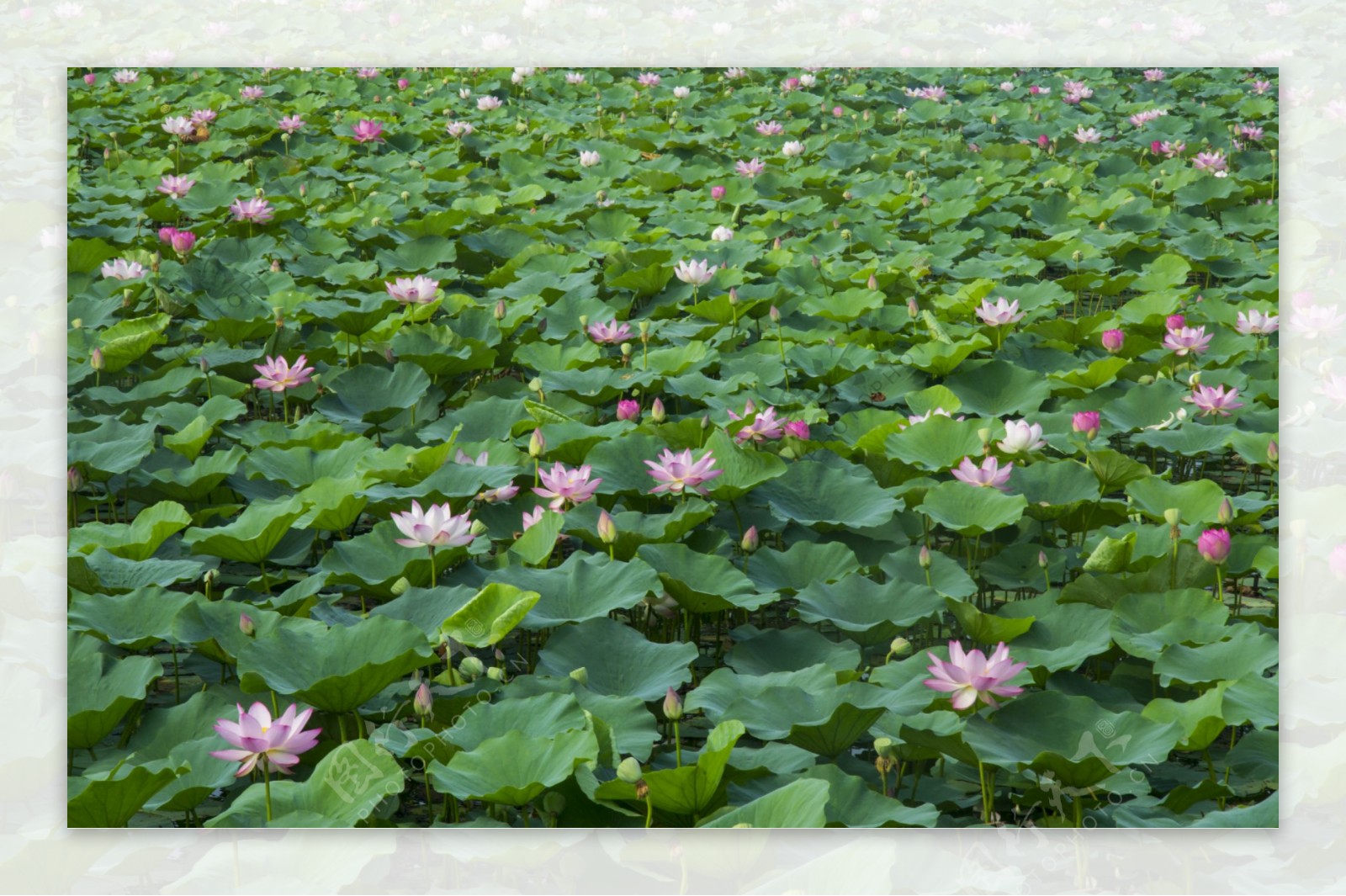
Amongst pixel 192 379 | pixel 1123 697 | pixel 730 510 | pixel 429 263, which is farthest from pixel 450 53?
pixel 1123 697

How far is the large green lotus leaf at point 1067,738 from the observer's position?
1.59 metres

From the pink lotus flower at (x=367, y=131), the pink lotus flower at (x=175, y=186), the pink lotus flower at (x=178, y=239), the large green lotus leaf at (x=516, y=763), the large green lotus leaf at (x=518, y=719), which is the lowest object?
the large green lotus leaf at (x=516, y=763)

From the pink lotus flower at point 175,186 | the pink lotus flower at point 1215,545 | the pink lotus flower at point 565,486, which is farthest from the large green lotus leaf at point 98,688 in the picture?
the pink lotus flower at point 175,186

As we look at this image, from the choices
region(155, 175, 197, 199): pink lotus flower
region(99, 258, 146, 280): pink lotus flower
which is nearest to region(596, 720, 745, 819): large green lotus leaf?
region(99, 258, 146, 280): pink lotus flower

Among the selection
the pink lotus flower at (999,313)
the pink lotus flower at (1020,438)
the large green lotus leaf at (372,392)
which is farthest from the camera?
the pink lotus flower at (999,313)

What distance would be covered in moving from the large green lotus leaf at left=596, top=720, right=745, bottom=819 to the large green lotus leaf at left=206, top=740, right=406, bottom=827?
305 mm

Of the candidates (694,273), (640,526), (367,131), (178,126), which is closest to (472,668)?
(640,526)

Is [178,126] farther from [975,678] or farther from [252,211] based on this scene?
[975,678]

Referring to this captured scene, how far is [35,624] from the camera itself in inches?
78.5

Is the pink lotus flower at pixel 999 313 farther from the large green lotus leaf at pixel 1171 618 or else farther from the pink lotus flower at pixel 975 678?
the pink lotus flower at pixel 975 678

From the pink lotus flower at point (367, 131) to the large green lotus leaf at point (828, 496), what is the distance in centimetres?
260

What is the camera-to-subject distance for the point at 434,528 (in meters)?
1.90

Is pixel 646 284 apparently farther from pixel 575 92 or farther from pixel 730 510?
pixel 730 510

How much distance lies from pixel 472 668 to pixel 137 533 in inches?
28.6
